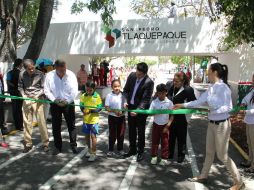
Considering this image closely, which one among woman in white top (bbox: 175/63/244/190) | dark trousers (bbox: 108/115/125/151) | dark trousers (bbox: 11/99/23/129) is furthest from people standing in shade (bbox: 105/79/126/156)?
dark trousers (bbox: 11/99/23/129)

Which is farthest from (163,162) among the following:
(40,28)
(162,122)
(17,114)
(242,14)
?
(40,28)

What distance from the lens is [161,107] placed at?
243 inches

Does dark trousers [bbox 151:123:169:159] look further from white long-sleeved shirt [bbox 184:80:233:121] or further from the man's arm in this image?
white long-sleeved shirt [bbox 184:80:233:121]

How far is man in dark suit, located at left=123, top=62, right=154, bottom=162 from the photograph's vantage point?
20.7 feet

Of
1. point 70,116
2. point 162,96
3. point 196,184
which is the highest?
point 162,96

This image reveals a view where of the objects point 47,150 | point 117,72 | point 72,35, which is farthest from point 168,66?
point 47,150

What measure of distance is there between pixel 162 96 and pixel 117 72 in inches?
823

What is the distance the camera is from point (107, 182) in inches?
209

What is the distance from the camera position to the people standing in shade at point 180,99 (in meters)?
6.11

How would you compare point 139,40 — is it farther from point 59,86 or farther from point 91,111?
point 91,111

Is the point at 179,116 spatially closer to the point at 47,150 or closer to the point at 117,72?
the point at 47,150

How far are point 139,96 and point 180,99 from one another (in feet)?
2.53

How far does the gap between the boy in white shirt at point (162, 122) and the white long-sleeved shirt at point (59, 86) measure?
65.6 inches

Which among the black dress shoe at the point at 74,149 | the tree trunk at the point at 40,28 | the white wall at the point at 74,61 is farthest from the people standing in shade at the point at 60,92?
the white wall at the point at 74,61
